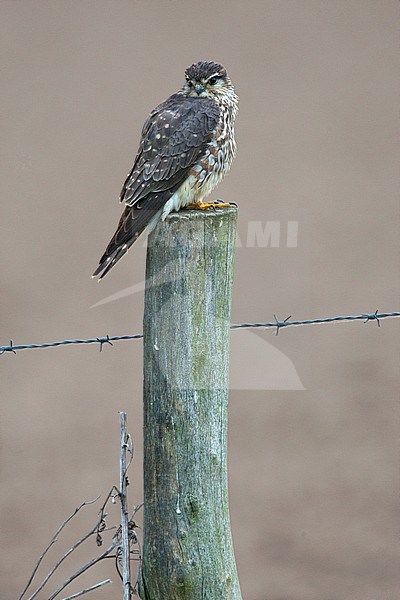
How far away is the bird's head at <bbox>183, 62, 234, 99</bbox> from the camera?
4.09 m

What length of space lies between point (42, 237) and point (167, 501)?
17.4 feet

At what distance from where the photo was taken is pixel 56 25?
1148 centimetres

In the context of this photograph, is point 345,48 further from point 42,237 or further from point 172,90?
→ point 42,237

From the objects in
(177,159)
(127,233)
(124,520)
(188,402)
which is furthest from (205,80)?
(124,520)

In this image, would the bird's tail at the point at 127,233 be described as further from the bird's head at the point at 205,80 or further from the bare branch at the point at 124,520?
the bare branch at the point at 124,520

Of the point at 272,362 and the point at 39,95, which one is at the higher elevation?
the point at 39,95

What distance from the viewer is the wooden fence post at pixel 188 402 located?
2842 mm

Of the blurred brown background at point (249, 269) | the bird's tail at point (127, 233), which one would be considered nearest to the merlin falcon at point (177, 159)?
the bird's tail at point (127, 233)

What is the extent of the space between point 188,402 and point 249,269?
4675 millimetres

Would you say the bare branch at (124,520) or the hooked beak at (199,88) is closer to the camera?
the bare branch at (124,520)

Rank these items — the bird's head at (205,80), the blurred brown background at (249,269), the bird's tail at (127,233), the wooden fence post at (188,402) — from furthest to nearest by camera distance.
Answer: the blurred brown background at (249,269) → the bird's head at (205,80) → the bird's tail at (127,233) → the wooden fence post at (188,402)

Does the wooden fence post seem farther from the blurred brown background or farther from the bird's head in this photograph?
the blurred brown background

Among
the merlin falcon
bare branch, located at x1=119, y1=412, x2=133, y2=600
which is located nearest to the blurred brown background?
the merlin falcon

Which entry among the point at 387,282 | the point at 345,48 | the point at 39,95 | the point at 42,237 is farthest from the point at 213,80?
the point at 345,48
